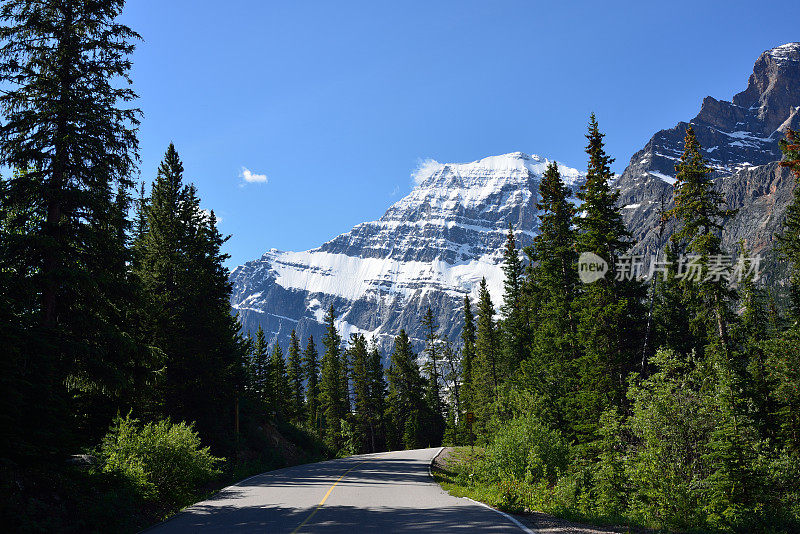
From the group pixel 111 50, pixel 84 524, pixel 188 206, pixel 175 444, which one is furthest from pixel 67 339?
pixel 188 206

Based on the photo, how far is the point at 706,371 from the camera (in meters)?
18.2

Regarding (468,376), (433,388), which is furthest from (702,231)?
(433,388)

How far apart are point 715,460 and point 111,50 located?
2264 cm

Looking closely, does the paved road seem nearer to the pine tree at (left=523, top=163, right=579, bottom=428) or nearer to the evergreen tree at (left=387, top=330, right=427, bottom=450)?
the pine tree at (left=523, top=163, right=579, bottom=428)

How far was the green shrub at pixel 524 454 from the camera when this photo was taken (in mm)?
18172

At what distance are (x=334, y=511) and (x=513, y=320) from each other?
36812 mm

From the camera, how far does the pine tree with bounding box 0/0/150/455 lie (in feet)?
43.8

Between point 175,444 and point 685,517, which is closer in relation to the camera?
point 685,517

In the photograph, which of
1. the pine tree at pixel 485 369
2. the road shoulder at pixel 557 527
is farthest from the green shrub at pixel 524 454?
the pine tree at pixel 485 369

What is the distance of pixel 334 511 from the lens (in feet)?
38.1

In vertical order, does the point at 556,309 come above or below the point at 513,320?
below

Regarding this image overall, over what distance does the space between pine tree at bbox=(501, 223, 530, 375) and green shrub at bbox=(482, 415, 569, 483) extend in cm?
1956

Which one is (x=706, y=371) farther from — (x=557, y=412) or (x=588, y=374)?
(x=557, y=412)

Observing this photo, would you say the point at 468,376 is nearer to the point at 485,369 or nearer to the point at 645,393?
the point at 485,369
